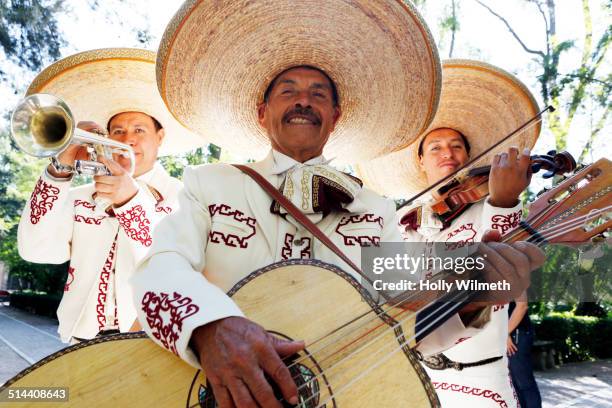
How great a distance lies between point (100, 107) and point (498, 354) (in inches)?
122

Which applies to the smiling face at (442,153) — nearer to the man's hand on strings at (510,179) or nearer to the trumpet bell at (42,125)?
the man's hand on strings at (510,179)

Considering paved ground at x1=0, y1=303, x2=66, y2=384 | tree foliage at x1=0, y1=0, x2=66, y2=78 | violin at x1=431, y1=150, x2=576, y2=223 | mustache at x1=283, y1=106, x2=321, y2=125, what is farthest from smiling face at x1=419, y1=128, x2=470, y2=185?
tree foliage at x1=0, y1=0, x2=66, y2=78

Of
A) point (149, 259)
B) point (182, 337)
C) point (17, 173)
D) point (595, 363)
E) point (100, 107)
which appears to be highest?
point (17, 173)

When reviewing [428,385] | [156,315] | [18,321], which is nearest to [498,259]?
[428,385]

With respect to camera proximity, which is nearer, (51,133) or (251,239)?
(251,239)

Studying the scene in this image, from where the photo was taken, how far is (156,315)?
4.96 feet

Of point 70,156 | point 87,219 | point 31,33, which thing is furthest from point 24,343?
point 70,156

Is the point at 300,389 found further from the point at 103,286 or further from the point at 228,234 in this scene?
the point at 103,286

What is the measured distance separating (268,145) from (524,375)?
3.67 m

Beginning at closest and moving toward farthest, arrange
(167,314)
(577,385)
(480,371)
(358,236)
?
(167,314), (358,236), (480,371), (577,385)

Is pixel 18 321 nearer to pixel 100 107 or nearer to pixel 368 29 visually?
pixel 100 107

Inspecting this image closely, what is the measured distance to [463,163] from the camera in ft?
11.1

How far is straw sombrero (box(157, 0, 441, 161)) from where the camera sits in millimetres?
2232

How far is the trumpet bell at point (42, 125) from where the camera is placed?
2422 mm
